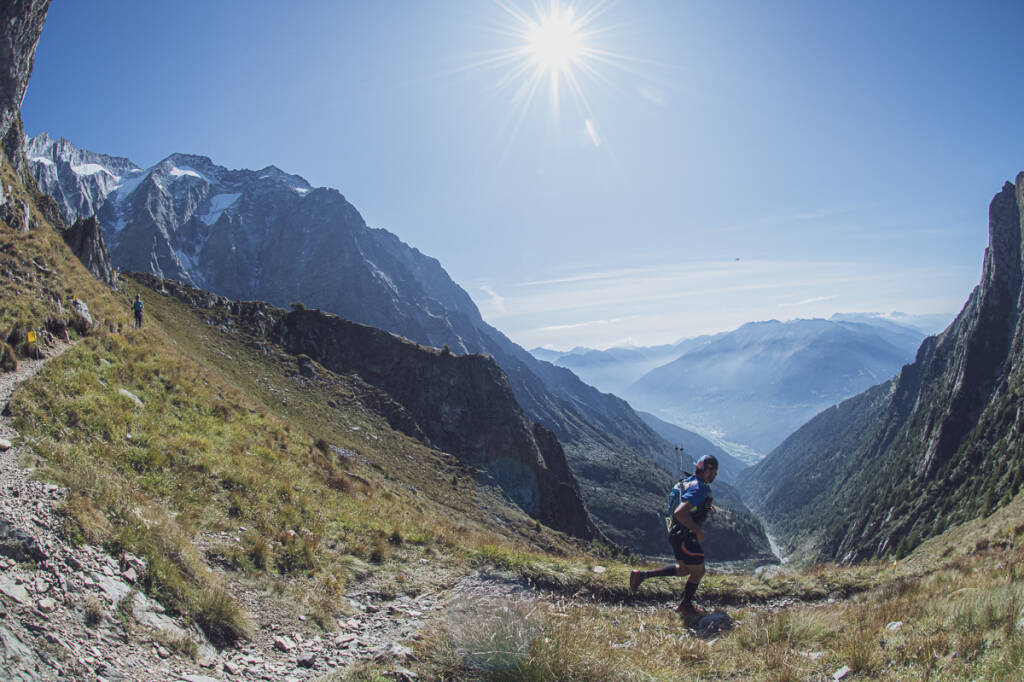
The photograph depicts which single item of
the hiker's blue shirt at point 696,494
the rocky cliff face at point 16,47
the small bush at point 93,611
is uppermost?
the rocky cliff face at point 16,47

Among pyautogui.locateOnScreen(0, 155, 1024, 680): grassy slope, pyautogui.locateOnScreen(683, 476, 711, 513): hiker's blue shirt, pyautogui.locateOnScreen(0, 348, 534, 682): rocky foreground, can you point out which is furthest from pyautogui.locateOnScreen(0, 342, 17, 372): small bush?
pyautogui.locateOnScreen(683, 476, 711, 513): hiker's blue shirt

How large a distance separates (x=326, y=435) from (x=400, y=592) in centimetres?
2593

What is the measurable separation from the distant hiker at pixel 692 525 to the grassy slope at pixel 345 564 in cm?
83

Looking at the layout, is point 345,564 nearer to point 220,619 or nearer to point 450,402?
point 220,619

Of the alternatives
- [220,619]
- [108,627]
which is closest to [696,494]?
[220,619]

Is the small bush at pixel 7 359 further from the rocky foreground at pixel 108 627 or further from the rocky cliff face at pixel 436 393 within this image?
the rocky cliff face at pixel 436 393

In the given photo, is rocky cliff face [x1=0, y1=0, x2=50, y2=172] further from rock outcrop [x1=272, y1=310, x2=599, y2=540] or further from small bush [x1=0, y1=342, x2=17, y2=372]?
small bush [x1=0, y1=342, x2=17, y2=372]

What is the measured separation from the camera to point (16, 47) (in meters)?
32.0

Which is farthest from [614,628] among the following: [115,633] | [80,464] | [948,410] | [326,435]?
[948,410]

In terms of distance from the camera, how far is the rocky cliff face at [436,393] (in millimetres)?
53156

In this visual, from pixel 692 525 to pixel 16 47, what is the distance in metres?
49.9

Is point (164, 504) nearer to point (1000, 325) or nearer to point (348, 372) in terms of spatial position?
point (348, 372)

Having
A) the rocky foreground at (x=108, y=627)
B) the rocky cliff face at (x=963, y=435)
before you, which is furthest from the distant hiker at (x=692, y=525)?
the rocky cliff face at (x=963, y=435)

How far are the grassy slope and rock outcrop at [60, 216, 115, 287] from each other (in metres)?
23.3
